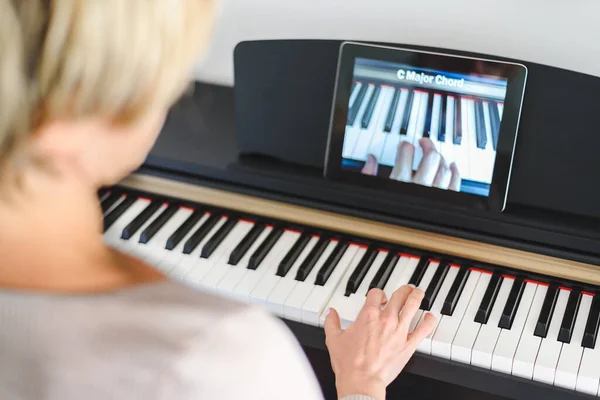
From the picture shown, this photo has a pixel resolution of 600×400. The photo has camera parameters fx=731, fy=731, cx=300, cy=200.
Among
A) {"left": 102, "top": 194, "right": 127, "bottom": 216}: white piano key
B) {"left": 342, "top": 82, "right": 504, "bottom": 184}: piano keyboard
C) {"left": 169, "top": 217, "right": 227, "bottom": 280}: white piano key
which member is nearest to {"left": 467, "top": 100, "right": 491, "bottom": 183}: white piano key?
{"left": 342, "top": 82, "right": 504, "bottom": 184}: piano keyboard

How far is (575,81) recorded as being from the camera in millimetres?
1267

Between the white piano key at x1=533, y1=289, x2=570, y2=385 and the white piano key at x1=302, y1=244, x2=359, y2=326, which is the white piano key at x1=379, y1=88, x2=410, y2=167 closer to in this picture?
the white piano key at x1=302, y1=244, x2=359, y2=326

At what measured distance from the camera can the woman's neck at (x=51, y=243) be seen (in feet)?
2.09

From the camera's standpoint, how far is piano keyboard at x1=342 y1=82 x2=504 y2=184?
1.34 meters

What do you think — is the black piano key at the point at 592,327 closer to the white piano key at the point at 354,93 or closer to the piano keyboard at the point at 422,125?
the piano keyboard at the point at 422,125

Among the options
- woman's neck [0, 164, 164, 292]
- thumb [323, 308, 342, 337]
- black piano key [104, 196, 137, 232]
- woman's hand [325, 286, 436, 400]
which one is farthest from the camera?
black piano key [104, 196, 137, 232]

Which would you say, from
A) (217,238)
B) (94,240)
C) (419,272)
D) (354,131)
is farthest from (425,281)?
(94,240)

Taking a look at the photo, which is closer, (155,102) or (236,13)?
(155,102)

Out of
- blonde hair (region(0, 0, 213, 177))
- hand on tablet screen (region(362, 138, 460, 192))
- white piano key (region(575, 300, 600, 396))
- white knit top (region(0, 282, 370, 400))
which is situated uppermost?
hand on tablet screen (region(362, 138, 460, 192))

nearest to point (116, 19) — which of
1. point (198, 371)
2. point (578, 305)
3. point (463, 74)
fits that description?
point (198, 371)

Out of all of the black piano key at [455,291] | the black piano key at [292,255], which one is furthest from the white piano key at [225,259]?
the black piano key at [455,291]

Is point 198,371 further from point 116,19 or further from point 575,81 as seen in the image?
point 575,81

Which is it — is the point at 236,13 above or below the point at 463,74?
above

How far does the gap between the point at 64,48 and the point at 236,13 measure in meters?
1.24
